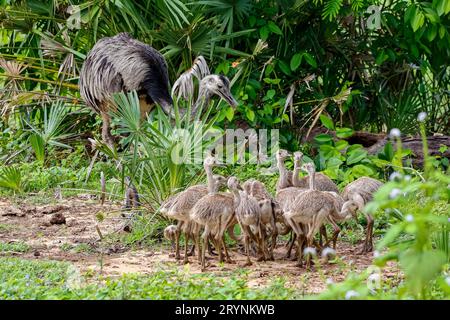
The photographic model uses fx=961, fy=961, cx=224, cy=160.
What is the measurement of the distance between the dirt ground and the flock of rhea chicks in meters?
0.14

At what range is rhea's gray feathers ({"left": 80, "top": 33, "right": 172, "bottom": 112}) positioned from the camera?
9289mm

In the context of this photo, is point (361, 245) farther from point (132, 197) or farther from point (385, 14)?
point (385, 14)

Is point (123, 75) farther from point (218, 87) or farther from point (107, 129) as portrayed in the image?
point (218, 87)

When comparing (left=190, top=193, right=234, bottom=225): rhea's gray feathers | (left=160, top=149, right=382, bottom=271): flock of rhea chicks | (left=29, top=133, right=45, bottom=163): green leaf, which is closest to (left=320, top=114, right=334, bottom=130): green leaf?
(left=160, top=149, right=382, bottom=271): flock of rhea chicks

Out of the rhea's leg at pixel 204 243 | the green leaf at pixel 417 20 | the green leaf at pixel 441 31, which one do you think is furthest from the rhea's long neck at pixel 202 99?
the green leaf at pixel 441 31

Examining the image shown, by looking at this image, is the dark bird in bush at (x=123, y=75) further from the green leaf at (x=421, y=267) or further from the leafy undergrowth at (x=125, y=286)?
the green leaf at (x=421, y=267)

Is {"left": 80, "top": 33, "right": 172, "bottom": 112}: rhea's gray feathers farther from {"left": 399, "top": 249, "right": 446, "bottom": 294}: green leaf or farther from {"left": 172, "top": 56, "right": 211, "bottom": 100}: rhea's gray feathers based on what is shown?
{"left": 399, "top": 249, "right": 446, "bottom": 294}: green leaf

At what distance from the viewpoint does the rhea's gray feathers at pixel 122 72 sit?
9289 mm

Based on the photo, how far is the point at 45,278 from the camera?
659 centimetres

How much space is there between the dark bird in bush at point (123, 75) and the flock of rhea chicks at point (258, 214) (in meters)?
2.02

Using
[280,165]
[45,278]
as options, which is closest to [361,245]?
[280,165]
